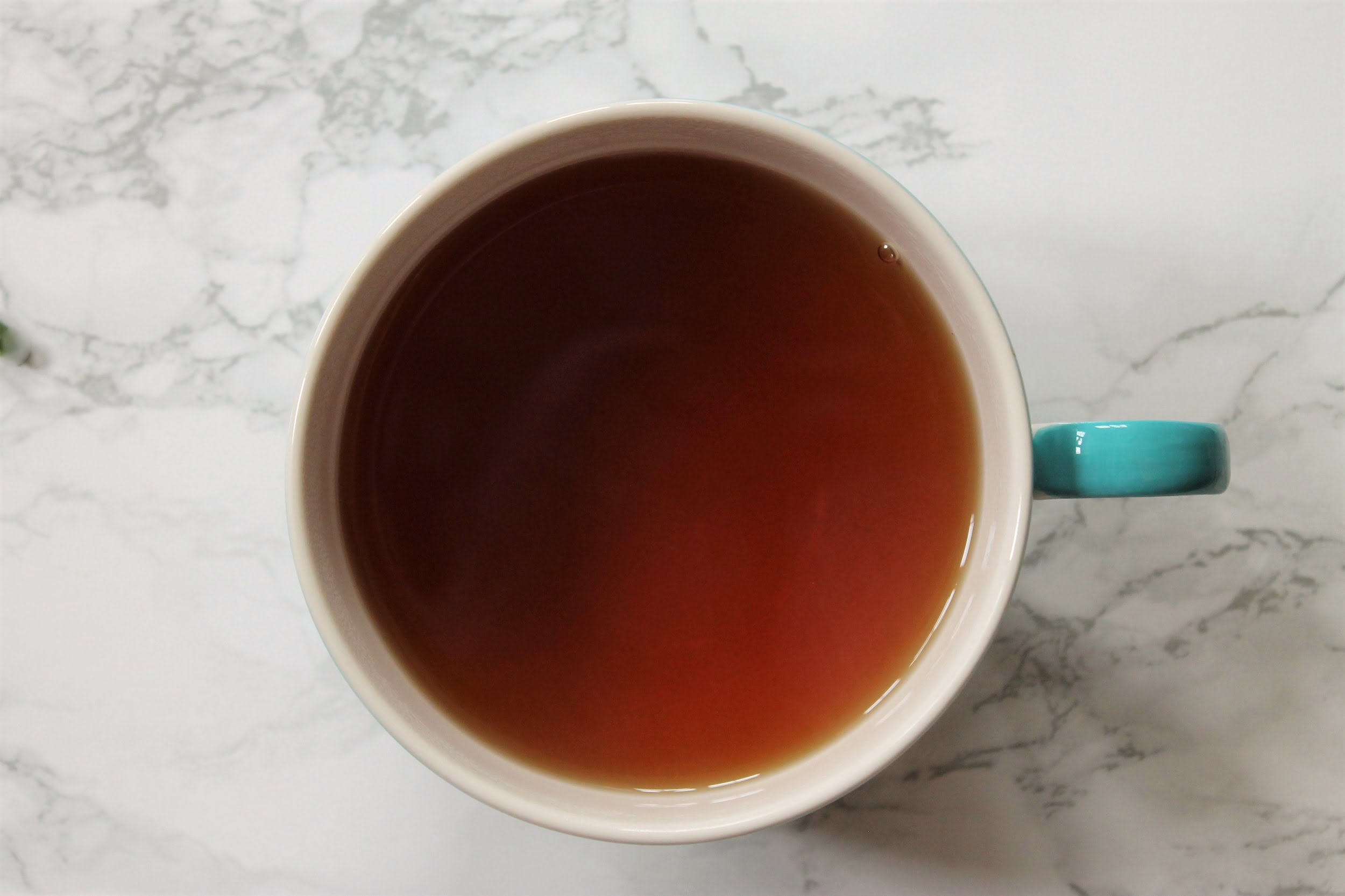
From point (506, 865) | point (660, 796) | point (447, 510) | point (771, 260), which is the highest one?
point (771, 260)

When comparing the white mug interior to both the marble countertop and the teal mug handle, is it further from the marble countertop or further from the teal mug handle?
the marble countertop

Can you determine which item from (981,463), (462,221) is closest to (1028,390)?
(981,463)

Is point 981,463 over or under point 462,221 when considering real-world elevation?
under

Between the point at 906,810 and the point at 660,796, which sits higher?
the point at 660,796

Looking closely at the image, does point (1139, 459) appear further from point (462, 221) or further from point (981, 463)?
point (462, 221)

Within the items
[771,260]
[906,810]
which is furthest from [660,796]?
[771,260]

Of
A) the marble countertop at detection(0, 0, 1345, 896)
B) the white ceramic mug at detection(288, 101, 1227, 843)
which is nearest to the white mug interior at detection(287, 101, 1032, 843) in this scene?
the white ceramic mug at detection(288, 101, 1227, 843)

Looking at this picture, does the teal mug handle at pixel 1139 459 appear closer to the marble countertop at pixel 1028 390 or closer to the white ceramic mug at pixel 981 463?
the white ceramic mug at pixel 981 463

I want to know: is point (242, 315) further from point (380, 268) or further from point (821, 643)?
point (821, 643)
